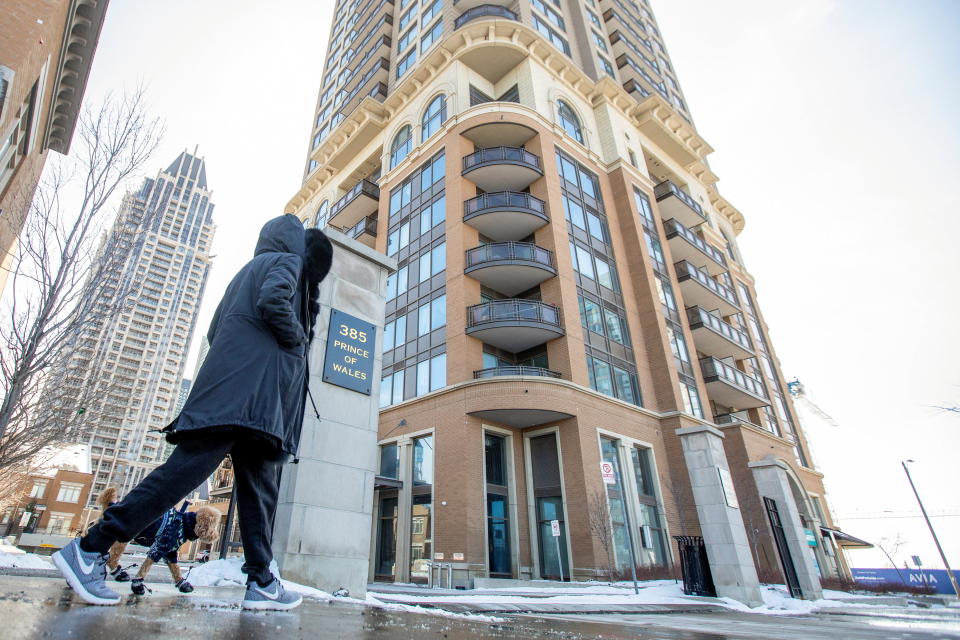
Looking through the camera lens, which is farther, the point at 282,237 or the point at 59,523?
the point at 59,523

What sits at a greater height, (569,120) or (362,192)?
(569,120)

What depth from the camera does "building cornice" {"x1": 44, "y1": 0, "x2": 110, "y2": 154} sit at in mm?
15266

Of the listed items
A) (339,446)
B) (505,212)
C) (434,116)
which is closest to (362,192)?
(434,116)

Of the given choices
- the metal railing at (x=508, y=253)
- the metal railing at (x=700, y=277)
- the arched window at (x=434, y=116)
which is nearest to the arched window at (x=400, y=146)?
the arched window at (x=434, y=116)

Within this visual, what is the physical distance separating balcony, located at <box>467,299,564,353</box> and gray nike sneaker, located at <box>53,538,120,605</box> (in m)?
18.5

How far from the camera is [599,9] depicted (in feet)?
139

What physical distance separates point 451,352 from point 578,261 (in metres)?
8.32

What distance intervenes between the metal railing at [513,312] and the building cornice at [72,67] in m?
15.9

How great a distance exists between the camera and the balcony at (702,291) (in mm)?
29906

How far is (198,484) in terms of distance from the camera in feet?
8.59

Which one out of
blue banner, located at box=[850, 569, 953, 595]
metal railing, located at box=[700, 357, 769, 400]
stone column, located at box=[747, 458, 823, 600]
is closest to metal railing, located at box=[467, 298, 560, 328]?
stone column, located at box=[747, 458, 823, 600]

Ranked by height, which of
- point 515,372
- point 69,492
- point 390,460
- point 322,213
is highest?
point 322,213

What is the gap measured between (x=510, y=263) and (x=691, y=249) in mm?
16228

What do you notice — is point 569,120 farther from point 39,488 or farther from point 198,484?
point 39,488
